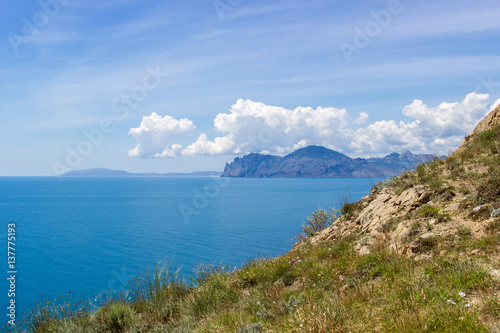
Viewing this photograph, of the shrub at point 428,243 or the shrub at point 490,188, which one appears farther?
the shrub at point 490,188

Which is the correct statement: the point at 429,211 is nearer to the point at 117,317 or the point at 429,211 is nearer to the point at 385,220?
the point at 385,220

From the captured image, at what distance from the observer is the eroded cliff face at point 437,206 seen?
819cm

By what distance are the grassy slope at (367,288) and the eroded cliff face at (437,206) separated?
0.05 m

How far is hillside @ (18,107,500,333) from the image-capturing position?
4762 mm

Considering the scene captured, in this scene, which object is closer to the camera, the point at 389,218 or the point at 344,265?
the point at 344,265

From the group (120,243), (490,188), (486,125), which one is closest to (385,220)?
(490,188)

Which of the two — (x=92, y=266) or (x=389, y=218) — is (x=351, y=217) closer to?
(x=389, y=218)

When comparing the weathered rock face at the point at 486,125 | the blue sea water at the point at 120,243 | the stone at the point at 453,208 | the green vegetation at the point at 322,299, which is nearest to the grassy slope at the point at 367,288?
the green vegetation at the point at 322,299

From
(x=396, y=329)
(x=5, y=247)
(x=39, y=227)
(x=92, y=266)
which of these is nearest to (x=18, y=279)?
(x=92, y=266)

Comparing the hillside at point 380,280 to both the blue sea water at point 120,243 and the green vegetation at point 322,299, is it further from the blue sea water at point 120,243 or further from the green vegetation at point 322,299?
the blue sea water at point 120,243

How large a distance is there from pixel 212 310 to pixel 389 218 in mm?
6461

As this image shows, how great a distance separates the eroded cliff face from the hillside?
0.11 feet

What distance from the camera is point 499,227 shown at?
7.59 meters

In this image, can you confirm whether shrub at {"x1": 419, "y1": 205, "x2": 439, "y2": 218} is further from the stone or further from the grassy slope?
the stone
